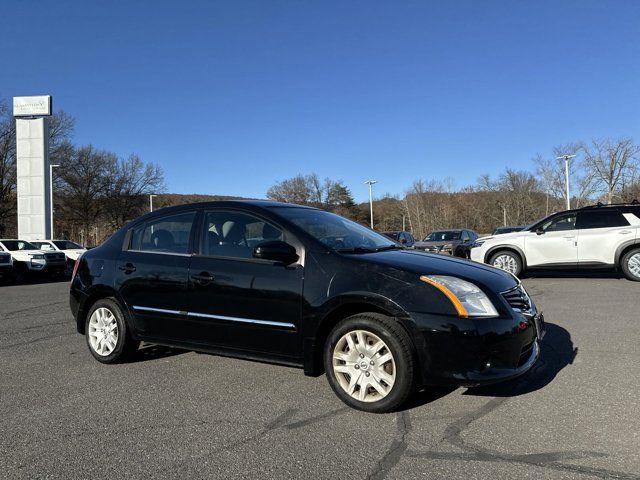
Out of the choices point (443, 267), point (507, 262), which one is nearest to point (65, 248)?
point (507, 262)

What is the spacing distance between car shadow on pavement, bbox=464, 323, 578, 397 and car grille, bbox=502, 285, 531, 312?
745mm

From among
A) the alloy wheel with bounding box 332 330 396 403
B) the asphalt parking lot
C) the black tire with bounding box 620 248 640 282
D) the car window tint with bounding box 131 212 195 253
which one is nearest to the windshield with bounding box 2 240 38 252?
the asphalt parking lot

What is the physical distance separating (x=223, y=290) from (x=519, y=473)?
8.87 ft

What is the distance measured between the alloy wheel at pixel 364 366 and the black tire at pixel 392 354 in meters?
0.02

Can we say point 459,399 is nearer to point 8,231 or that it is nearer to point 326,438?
point 326,438

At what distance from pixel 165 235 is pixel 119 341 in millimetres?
1216

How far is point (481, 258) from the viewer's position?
13289mm

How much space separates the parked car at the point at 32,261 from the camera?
A: 1869 cm

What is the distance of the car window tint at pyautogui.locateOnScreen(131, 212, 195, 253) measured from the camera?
16.4 ft

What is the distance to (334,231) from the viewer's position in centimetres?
475

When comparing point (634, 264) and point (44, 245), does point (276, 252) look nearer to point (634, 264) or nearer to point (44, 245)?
point (634, 264)

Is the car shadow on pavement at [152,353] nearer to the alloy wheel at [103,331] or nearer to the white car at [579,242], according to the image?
the alloy wheel at [103,331]

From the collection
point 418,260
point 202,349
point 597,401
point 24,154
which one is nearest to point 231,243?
point 202,349

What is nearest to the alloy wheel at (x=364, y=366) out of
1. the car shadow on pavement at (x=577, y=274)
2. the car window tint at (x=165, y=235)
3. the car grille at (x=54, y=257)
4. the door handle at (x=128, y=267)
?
the car window tint at (x=165, y=235)
